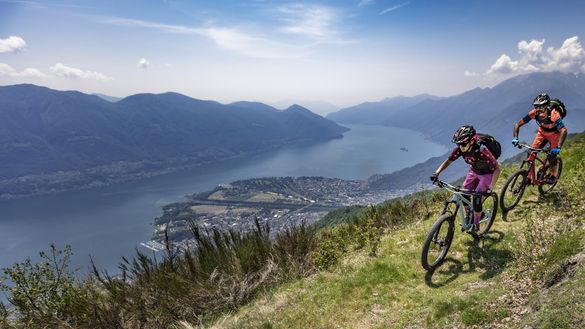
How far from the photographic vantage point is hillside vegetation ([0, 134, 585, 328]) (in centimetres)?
471

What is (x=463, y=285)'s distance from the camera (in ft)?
19.0

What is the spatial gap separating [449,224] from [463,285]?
1.30 metres

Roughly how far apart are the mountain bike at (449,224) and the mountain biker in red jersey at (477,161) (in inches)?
4.8

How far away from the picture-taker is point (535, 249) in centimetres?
548

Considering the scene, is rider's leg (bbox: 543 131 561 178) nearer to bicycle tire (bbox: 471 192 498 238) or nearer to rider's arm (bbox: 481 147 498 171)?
bicycle tire (bbox: 471 192 498 238)

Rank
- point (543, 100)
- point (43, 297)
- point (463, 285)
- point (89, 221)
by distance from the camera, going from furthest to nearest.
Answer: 1. point (89, 221)
2. point (543, 100)
3. point (43, 297)
4. point (463, 285)

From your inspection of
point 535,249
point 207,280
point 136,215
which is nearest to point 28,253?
point 136,215

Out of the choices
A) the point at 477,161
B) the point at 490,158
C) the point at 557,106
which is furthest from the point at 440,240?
the point at 557,106

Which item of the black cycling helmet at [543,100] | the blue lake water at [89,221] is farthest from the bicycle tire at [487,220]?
the blue lake water at [89,221]

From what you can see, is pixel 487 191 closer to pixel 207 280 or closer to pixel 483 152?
pixel 483 152

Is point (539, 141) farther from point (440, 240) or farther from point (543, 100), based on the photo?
point (440, 240)

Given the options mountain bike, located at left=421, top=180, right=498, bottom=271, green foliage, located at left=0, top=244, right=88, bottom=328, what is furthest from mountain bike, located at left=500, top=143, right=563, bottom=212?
green foliage, located at left=0, top=244, right=88, bottom=328

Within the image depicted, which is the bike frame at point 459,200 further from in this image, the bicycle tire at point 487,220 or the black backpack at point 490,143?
the black backpack at point 490,143

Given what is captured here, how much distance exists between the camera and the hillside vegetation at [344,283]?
4.71 m
